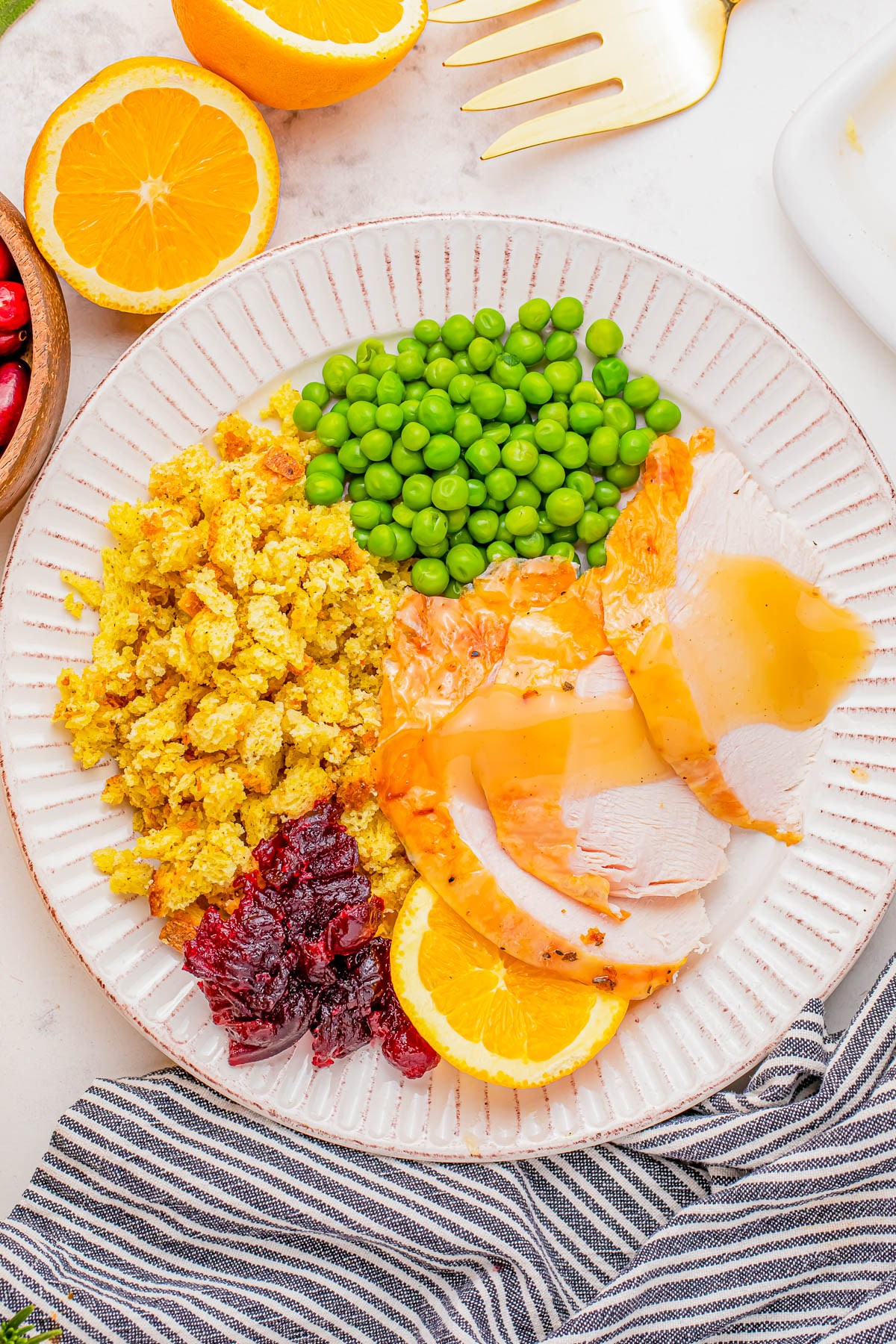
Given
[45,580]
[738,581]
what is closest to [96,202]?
[45,580]

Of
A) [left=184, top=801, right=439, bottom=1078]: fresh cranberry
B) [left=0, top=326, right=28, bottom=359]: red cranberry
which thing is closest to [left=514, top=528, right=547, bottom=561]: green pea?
[left=184, top=801, right=439, bottom=1078]: fresh cranberry

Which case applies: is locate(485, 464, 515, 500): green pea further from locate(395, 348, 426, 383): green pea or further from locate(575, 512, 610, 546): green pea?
locate(395, 348, 426, 383): green pea

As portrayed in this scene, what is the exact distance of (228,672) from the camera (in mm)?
2240

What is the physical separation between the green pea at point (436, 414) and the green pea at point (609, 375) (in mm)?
427

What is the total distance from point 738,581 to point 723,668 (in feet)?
0.80

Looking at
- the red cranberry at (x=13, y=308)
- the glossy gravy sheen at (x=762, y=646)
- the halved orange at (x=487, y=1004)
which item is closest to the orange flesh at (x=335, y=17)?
the red cranberry at (x=13, y=308)

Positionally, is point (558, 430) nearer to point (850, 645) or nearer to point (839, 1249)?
point (850, 645)

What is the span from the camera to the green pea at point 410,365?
2.42 m

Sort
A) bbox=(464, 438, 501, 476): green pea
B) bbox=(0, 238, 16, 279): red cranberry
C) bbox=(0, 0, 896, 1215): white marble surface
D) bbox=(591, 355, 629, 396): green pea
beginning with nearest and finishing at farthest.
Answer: bbox=(0, 238, 16, 279): red cranberry
bbox=(464, 438, 501, 476): green pea
bbox=(591, 355, 629, 396): green pea
bbox=(0, 0, 896, 1215): white marble surface

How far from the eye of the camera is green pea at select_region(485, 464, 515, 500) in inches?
93.7

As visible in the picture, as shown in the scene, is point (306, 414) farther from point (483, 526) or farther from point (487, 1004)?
point (487, 1004)

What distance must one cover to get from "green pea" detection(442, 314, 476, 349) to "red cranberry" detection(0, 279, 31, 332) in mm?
1051

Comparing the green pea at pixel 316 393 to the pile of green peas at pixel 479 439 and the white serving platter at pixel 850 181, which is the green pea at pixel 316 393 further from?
the white serving platter at pixel 850 181

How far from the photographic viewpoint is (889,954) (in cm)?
254
